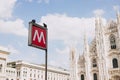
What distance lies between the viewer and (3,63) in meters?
48.3

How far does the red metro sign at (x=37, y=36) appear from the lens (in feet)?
23.8

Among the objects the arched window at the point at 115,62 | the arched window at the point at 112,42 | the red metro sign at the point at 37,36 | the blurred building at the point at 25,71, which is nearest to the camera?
the red metro sign at the point at 37,36

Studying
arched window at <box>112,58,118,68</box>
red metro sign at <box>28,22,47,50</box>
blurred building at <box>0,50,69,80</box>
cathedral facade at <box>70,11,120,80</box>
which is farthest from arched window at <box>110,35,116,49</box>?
red metro sign at <box>28,22,47,50</box>

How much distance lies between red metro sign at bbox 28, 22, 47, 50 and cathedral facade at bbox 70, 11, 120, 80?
44.0m

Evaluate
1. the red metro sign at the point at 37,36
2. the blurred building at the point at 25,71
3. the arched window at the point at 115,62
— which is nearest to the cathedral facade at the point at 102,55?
the arched window at the point at 115,62

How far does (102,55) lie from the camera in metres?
52.2

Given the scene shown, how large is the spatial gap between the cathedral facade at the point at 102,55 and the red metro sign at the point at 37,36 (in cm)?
4401

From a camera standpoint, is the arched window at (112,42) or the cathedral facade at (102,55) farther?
the arched window at (112,42)

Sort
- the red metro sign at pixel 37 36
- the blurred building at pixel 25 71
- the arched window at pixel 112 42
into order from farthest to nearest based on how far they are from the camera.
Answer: the blurred building at pixel 25 71 < the arched window at pixel 112 42 < the red metro sign at pixel 37 36

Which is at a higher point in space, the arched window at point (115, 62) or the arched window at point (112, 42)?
the arched window at point (112, 42)

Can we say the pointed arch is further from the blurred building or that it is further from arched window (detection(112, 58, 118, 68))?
the blurred building

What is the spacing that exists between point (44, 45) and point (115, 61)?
1774 inches

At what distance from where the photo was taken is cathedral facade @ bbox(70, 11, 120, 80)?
5078 cm

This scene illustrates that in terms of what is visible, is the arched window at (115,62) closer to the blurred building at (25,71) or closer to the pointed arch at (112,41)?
the pointed arch at (112,41)
